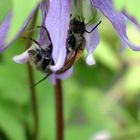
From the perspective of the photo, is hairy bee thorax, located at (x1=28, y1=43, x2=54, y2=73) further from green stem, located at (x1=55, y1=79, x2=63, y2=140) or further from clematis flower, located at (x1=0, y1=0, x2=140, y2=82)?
green stem, located at (x1=55, y1=79, x2=63, y2=140)

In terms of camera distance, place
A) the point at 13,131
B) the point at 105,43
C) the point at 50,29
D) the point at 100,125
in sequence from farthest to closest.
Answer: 1. the point at 105,43
2. the point at 100,125
3. the point at 13,131
4. the point at 50,29

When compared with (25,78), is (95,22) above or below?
above

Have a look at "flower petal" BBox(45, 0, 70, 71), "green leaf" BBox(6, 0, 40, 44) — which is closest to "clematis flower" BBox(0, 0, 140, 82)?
"flower petal" BBox(45, 0, 70, 71)

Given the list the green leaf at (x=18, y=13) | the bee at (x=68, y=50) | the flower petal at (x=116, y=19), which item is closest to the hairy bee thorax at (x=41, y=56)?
the bee at (x=68, y=50)

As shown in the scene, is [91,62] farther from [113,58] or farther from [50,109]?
[113,58]

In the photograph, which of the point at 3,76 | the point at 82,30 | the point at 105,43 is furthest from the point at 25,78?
the point at 82,30

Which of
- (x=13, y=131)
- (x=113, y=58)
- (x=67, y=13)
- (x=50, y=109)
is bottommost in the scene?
(x=113, y=58)

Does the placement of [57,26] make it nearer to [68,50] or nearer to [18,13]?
[68,50]
